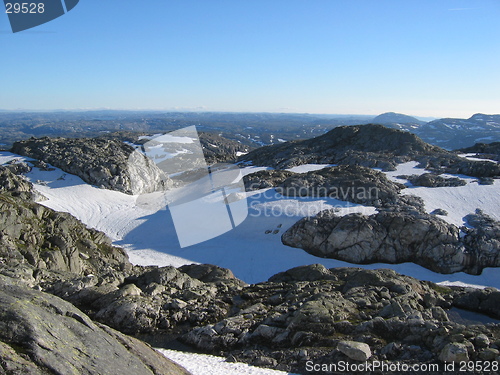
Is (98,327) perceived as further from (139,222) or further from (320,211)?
(139,222)

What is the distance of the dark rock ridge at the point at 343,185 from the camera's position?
39219mm

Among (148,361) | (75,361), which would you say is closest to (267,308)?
(148,361)

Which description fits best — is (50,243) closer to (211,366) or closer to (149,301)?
(149,301)

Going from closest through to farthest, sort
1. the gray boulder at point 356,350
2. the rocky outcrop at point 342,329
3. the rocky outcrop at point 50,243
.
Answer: the gray boulder at point 356,350, the rocky outcrop at point 342,329, the rocky outcrop at point 50,243

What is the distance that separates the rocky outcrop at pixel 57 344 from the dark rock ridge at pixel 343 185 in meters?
32.9

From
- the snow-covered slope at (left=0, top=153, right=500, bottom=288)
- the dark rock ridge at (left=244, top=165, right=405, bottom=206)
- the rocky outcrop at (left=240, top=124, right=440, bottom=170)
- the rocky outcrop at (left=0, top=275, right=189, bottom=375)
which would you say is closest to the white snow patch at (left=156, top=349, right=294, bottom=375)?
the rocky outcrop at (left=0, top=275, right=189, bottom=375)

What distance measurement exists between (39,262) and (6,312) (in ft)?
49.6

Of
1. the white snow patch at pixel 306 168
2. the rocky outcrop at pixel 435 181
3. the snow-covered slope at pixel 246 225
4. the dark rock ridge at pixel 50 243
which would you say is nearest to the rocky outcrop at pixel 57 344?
the dark rock ridge at pixel 50 243

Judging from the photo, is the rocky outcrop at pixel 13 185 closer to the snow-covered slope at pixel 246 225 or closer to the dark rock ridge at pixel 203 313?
the snow-covered slope at pixel 246 225

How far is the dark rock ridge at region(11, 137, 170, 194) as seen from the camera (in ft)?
169

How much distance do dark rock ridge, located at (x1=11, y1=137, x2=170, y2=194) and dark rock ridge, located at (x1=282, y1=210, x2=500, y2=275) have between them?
3330 cm

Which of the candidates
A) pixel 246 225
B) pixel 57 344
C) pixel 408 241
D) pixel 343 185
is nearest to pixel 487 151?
pixel 343 185

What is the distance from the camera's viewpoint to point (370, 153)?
61.6 metres

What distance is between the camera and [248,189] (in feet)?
152
